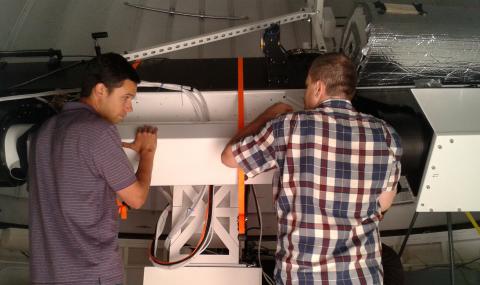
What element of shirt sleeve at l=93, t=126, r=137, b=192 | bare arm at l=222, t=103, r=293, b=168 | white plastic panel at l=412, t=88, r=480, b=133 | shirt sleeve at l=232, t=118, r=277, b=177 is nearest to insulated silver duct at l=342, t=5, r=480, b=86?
white plastic panel at l=412, t=88, r=480, b=133

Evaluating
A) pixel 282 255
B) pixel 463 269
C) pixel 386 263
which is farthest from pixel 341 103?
pixel 463 269

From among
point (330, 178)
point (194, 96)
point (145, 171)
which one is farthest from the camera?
point (194, 96)

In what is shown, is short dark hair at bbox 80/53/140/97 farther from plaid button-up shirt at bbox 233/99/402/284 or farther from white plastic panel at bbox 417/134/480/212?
white plastic panel at bbox 417/134/480/212

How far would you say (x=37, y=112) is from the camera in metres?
1.24

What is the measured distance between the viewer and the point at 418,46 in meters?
1.18

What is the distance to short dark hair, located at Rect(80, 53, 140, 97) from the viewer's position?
40.9 inches

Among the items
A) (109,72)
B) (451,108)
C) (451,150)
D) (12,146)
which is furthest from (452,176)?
(12,146)

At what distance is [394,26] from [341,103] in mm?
359

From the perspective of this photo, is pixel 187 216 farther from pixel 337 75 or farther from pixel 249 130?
pixel 337 75

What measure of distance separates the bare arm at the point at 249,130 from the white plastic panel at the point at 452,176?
483mm

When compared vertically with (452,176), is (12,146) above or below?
above

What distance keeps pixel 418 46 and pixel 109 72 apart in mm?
977

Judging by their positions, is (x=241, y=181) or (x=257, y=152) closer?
(x=257, y=152)

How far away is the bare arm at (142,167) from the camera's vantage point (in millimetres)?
1052
